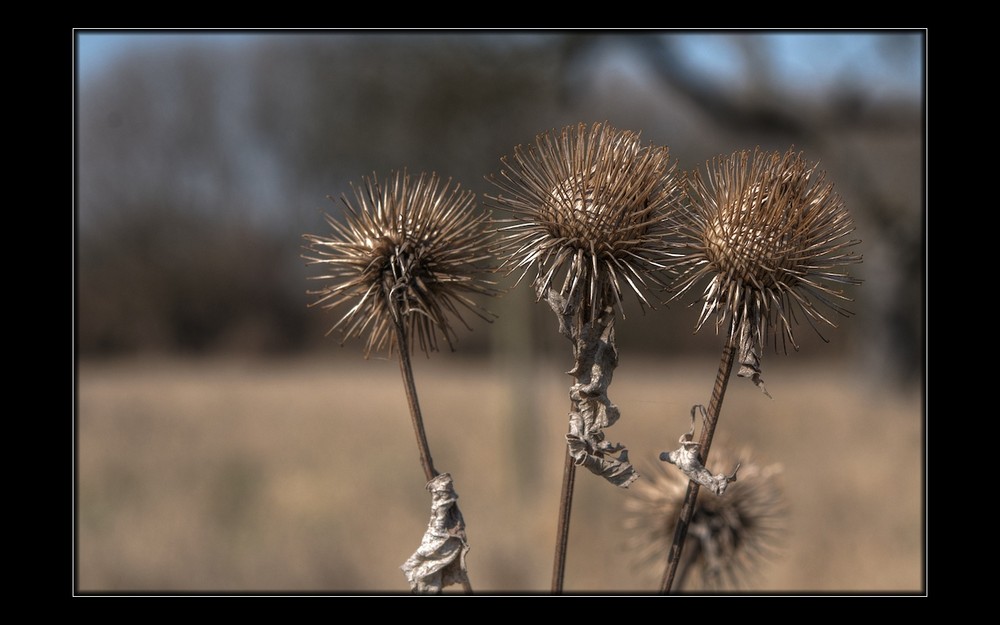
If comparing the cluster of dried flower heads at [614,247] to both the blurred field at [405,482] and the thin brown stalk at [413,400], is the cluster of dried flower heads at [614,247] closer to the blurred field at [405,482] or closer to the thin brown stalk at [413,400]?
the thin brown stalk at [413,400]

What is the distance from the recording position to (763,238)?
212 cm

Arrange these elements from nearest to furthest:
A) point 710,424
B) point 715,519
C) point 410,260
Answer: point 710,424
point 410,260
point 715,519

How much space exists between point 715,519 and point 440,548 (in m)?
1.29

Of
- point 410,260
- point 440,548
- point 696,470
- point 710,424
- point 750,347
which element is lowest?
point 440,548

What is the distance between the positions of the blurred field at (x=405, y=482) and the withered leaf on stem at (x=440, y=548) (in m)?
3.46

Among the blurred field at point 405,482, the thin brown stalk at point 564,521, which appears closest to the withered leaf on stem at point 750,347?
the thin brown stalk at point 564,521

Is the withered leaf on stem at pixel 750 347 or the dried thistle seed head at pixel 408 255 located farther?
the dried thistle seed head at pixel 408 255

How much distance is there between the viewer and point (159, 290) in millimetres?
17250

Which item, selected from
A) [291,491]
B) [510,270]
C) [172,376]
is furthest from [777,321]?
[172,376]

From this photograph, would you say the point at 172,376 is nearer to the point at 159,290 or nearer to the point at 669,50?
the point at 159,290

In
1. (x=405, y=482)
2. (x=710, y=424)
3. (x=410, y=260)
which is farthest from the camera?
(x=405, y=482)

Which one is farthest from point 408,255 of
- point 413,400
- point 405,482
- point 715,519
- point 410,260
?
point 405,482

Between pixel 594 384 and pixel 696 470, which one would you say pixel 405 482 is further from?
pixel 696 470

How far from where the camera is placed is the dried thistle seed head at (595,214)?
2.13 metres
